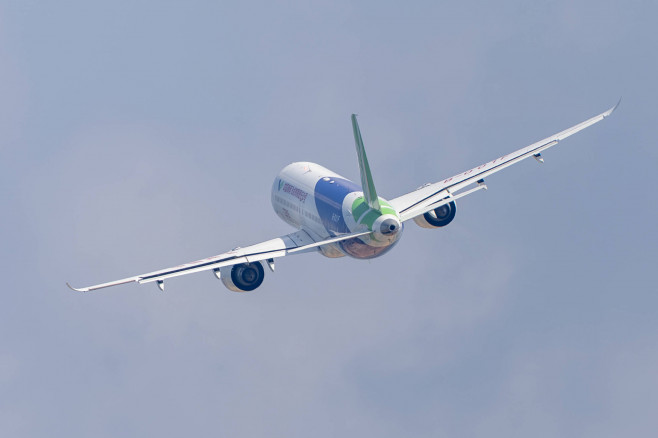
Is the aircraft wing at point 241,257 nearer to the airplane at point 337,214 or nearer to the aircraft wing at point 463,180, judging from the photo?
the airplane at point 337,214

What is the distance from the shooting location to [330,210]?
11900cm

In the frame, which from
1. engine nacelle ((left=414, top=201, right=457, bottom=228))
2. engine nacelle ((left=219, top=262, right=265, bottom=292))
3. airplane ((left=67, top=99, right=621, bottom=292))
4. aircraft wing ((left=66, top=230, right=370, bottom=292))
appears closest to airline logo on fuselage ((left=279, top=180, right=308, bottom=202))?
airplane ((left=67, top=99, right=621, bottom=292))

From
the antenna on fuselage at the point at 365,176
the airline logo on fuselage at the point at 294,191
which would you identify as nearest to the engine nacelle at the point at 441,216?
the airline logo on fuselage at the point at 294,191

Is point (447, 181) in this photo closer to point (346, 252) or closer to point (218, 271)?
point (346, 252)

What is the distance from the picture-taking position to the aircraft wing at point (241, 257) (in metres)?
106

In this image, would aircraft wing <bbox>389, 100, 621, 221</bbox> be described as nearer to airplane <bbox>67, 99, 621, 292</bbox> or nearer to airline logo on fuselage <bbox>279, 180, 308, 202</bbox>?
airplane <bbox>67, 99, 621, 292</bbox>

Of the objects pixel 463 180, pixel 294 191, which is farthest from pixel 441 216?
pixel 294 191

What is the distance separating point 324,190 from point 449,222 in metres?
10.9

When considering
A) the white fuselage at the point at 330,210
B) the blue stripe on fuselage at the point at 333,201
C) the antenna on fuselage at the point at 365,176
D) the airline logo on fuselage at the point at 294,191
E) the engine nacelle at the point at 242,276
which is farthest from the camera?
the airline logo on fuselage at the point at 294,191

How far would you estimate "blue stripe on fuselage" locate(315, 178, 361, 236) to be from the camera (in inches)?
4601

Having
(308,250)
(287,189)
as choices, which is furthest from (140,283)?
Answer: (287,189)

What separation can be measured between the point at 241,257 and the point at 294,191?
16.4 meters

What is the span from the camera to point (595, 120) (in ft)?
412

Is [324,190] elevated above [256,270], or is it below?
above
